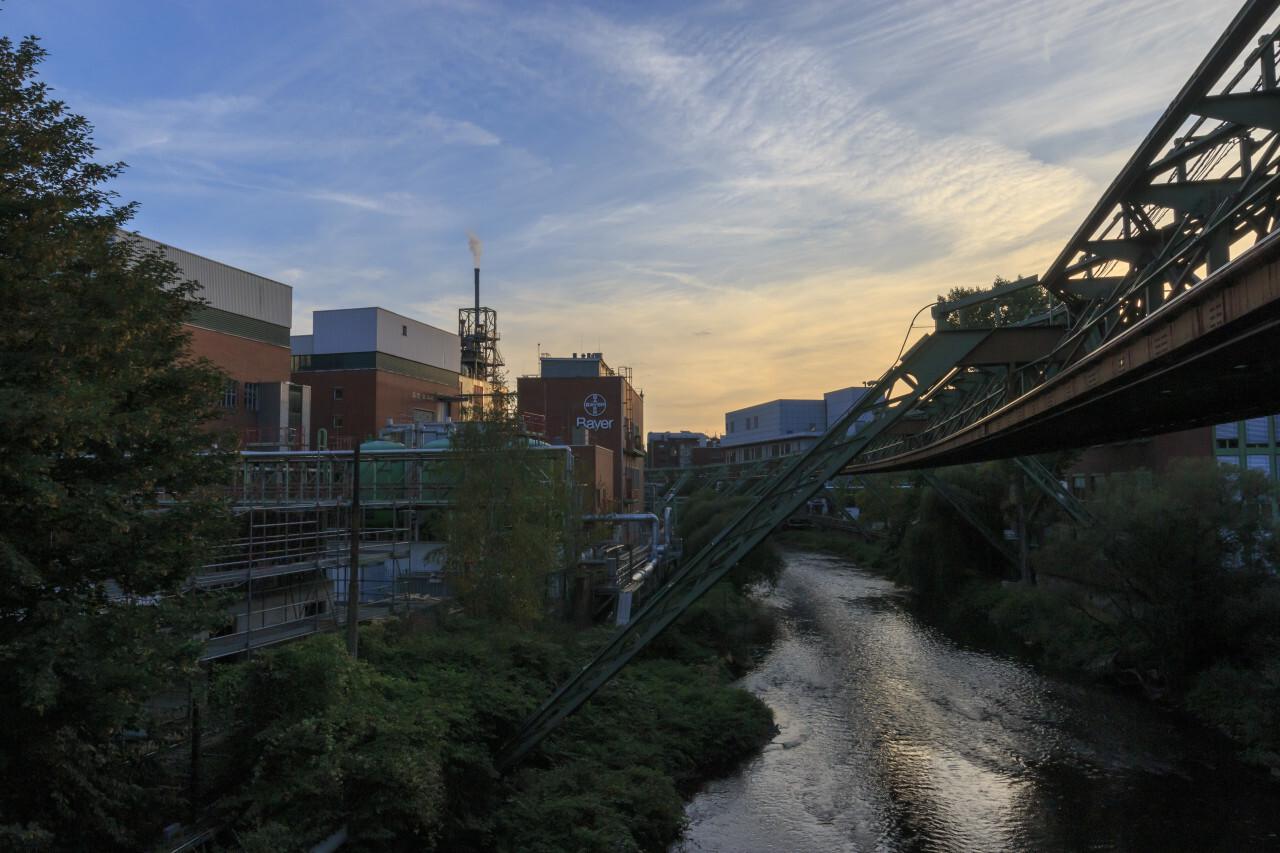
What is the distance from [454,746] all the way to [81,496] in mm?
6205

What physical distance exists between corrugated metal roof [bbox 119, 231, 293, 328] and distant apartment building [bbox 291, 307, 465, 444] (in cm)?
680

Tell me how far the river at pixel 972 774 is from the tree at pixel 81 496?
9.01 m

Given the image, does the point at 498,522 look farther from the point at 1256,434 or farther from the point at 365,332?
the point at 365,332

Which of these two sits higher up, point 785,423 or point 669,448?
point 785,423

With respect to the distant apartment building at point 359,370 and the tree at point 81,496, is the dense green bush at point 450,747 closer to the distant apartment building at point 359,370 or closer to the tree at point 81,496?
the tree at point 81,496

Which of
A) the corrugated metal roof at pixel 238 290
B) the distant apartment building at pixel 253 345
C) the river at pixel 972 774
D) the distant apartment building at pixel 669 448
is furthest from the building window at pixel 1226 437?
the distant apartment building at pixel 669 448

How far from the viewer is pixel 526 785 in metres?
13.6

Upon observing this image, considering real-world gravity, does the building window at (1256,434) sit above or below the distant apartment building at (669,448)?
below

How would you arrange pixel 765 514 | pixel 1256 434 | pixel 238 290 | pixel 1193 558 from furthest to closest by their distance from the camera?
pixel 238 290
pixel 1256 434
pixel 1193 558
pixel 765 514

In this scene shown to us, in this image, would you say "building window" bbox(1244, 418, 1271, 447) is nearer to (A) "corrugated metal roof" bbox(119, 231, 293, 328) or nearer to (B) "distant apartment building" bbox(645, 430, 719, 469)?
(A) "corrugated metal roof" bbox(119, 231, 293, 328)

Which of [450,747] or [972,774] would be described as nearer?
[450,747]

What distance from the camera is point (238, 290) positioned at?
109 ft

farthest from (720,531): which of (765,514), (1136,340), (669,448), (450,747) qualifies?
(669,448)

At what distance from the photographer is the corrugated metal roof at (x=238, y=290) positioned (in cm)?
3073
